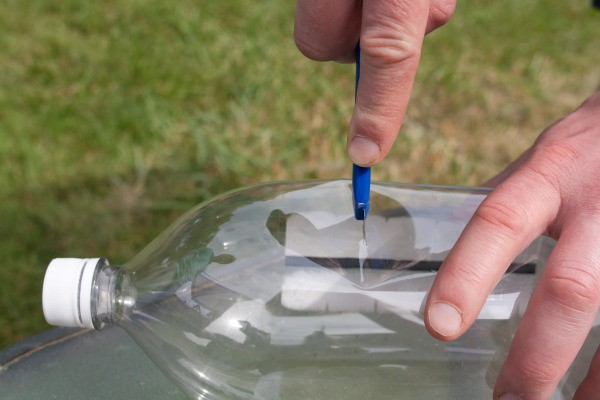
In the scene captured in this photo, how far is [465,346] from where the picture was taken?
87 centimetres

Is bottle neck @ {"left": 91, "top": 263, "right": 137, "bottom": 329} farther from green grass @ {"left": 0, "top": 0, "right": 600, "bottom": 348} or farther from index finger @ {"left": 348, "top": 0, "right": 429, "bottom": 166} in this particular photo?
green grass @ {"left": 0, "top": 0, "right": 600, "bottom": 348}

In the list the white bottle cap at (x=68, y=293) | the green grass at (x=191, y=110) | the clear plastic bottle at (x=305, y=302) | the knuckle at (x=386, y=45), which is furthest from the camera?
the green grass at (x=191, y=110)

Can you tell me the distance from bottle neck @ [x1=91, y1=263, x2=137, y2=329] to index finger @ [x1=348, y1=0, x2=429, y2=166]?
0.99 feet

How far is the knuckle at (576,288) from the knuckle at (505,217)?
52 mm

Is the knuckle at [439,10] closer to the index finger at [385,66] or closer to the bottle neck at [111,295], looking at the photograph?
the index finger at [385,66]

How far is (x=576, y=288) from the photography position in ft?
1.98

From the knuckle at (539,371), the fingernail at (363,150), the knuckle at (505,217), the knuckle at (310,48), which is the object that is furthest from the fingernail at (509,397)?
the knuckle at (310,48)

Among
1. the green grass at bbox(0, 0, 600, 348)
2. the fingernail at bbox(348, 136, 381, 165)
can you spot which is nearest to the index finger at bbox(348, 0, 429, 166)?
the fingernail at bbox(348, 136, 381, 165)

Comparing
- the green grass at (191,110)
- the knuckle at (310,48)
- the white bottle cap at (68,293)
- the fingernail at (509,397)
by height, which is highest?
the knuckle at (310,48)

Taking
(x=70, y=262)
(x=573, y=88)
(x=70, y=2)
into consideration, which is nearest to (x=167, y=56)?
(x=70, y=2)

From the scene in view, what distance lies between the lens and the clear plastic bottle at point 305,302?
0.81 meters

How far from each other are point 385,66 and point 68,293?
0.37 metres

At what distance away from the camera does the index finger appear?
58 cm

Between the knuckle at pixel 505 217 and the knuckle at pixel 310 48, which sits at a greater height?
the knuckle at pixel 310 48
